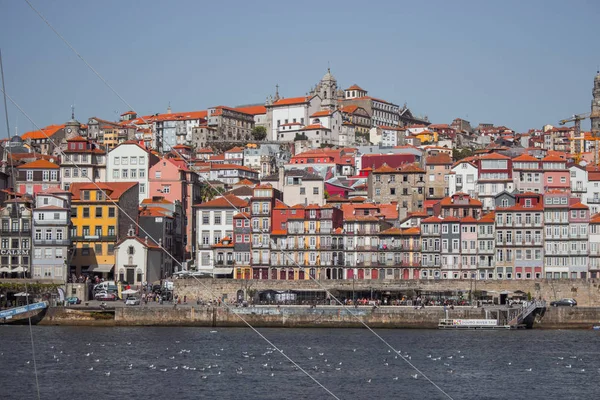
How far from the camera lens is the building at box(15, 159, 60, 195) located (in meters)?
100

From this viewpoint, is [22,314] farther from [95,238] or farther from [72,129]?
[72,129]

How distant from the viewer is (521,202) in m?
86.6

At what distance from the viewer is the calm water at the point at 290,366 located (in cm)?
4522

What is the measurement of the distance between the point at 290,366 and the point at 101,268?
37.8m

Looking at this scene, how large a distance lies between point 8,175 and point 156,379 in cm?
5787

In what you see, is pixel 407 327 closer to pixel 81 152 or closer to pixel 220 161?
pixel 81 152

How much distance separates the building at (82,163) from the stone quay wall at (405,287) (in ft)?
80.3

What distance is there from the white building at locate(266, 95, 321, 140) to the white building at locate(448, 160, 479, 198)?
261 ft

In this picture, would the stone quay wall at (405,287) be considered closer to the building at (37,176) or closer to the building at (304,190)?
the building at (304,190)

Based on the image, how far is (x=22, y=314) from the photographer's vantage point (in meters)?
72.8

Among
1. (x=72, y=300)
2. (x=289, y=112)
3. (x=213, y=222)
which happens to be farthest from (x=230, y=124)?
(x=72, y=300)

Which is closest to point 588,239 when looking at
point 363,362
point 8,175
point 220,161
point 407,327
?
point 407,327

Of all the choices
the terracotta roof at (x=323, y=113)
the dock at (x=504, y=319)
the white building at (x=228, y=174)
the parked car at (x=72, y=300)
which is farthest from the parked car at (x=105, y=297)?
the terracotta roof at (x=323, y=113)

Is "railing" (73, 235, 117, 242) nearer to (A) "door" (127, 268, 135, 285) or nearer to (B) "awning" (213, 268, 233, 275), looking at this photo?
(A) "door" (127, 268, 135, 285)
